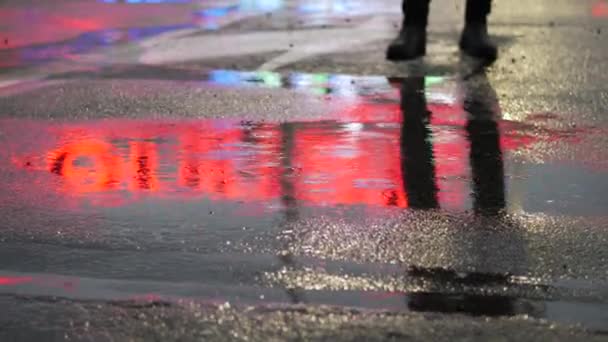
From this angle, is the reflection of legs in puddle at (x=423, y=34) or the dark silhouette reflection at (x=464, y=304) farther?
the reflection of legs in puddle at (x=423, y=34)

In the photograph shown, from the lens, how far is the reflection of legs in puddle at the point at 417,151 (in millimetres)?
4438

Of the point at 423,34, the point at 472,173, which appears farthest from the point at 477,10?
the point at 472,173

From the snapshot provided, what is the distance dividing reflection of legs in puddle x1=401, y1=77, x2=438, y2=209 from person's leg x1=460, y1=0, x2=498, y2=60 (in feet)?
4.28

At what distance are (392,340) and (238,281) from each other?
771mm

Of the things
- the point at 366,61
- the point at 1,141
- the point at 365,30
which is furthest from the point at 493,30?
the point at 1,141

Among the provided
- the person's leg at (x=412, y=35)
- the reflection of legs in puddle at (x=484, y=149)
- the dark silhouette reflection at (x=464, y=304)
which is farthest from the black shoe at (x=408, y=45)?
the dark silhouette reflection at (x=464, y=304)

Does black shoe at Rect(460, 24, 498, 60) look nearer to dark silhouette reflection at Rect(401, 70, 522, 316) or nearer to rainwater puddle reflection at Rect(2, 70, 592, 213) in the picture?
dark silhouette reflection at Rect(401, 70, 522, 316)

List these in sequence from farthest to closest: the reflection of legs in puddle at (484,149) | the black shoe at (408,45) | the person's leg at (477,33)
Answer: the person's leg at (477,33) → the black shoe at (408,45) → the reflection of legs in puddle at (484,149)

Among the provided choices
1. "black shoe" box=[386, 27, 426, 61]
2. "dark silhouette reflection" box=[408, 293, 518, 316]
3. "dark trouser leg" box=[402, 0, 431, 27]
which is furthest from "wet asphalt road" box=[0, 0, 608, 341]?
"dark trouser leg" box=[402, 0, 431, 27]

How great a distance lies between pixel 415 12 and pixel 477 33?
0.64 m

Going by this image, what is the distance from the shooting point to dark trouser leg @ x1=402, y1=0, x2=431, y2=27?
780 centimetres

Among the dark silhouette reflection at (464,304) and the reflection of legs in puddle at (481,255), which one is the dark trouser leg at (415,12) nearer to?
the reflection of legs in puddle at (481,255)

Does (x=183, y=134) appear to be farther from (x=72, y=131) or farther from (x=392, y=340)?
(x=392, y=340)

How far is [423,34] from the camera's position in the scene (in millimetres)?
7898
